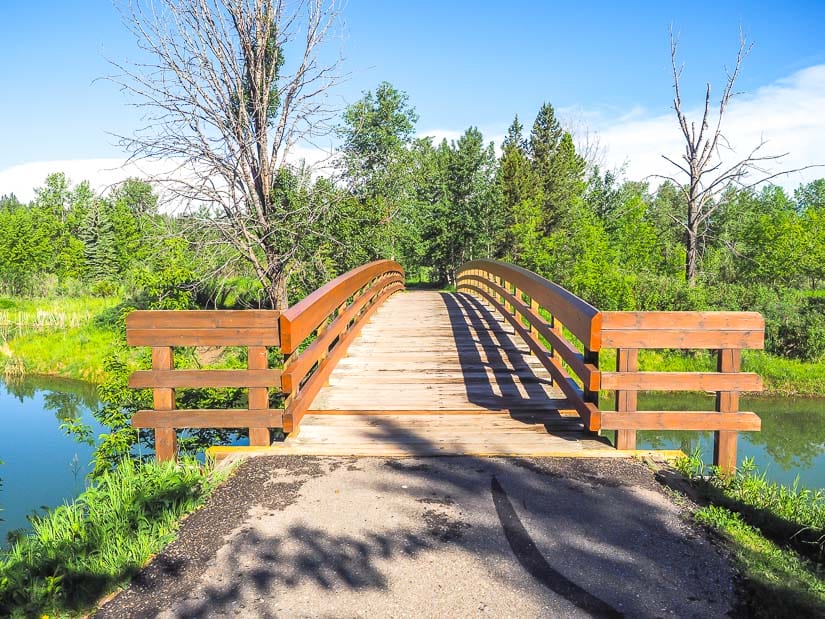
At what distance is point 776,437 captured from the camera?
682 inches

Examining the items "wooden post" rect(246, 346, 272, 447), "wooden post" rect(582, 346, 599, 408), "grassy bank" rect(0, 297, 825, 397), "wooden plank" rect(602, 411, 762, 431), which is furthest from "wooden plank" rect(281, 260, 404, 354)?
"grassy bank" rect(0, 297, 825, 397)

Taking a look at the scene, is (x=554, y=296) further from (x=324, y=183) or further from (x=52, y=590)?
(x=324, y=183)

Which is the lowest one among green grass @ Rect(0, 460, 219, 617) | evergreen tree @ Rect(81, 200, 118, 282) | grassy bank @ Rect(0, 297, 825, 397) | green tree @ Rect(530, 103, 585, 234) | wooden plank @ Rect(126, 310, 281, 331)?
grassy bank @ Rect(0, 297, 825, 397)

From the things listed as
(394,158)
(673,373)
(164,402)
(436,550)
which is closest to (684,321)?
(673,373)

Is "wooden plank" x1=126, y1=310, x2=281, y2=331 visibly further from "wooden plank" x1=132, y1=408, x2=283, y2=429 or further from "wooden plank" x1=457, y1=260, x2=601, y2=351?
"wooden plank" x1=457, y1=260, x2=601, y2=351

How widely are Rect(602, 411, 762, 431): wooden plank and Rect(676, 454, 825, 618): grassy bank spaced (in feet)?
0.79

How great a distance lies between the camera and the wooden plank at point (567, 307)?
159 inches

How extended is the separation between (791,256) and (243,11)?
1301 inches

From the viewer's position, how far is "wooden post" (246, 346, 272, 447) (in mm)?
4122

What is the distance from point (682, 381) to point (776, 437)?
16314mm

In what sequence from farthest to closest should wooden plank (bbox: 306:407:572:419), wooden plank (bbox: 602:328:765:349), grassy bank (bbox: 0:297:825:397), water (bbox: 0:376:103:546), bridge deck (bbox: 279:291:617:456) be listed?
grassy bank (bbox: 0:297:825:397) < water (bbox: 0:376:103:546) < wooden plank (bbox: 306:407:572:419) < bridge deck (bbox: 279:291:617:456) < wooden plank (bbox: 602:328:765:349)

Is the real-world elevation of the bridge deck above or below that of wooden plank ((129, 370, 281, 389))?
below

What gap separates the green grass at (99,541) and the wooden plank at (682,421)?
276 cm

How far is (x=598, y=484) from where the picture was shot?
11.9ft
